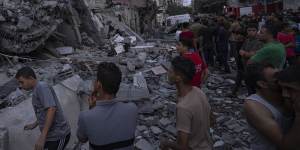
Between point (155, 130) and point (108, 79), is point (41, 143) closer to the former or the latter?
point (108, 79)

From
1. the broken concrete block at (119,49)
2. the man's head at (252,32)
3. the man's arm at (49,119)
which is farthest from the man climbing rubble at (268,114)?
the broken concrete block at (119,49)

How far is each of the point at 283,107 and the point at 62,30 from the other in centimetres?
1059

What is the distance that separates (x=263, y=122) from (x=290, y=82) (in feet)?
0.92

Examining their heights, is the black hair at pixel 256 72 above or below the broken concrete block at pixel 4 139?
above

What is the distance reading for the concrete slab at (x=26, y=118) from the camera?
5.50 metres

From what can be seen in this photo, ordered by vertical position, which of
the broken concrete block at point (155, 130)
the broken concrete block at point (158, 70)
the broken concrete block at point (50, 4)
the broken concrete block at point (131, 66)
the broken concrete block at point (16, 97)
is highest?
the broken concrete block at point (50, 4)

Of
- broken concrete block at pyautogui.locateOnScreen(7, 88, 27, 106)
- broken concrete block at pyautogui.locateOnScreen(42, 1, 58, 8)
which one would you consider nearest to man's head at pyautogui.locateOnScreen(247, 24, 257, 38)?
broken concrete block at pyautogui.locateOnScreen(7, 88, 27, 106)

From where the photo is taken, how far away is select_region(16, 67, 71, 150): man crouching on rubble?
3342 mm

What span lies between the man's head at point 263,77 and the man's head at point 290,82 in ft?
0.60

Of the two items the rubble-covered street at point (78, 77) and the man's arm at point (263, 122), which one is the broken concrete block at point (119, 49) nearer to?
the rubble-covered street at point (78, 77)

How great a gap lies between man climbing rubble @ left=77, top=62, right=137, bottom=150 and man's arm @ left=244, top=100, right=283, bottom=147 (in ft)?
2.67

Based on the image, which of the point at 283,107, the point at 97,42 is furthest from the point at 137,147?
the point at 97,42

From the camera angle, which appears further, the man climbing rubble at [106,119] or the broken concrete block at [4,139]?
the broken concrete block at [4,139]

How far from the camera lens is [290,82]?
6.64 feet
